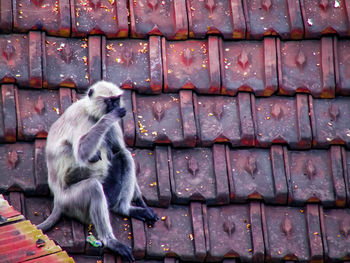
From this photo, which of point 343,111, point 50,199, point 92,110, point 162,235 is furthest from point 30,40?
point 343,111

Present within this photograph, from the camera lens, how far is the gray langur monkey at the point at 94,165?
6.66 m

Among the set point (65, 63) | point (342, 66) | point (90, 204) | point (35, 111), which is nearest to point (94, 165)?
point (90, 204)

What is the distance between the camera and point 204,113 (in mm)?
7141

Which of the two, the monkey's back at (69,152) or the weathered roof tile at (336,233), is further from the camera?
the monkey's back at (69,152)

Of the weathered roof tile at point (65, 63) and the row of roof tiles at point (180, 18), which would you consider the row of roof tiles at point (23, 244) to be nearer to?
the weathered roof tile at point (65, 63)

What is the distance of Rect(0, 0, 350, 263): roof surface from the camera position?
6602 millimetres

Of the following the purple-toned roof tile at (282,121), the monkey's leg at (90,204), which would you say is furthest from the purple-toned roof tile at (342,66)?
the monkey's leg at (90,204)

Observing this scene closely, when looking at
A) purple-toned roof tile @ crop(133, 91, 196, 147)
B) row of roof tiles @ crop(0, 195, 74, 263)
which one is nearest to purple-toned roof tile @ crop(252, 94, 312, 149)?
purple-toned roof tile @ crop(133, 91, 196, 147)

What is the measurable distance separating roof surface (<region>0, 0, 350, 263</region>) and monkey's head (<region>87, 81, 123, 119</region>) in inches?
6.2

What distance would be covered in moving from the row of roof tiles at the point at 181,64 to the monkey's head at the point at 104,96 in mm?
185

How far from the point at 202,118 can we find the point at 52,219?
1326 mm

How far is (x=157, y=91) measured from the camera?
23.5 ft

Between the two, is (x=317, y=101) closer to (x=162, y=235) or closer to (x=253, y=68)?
(x=253, y=68)

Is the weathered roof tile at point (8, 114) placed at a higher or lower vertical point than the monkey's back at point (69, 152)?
higher
